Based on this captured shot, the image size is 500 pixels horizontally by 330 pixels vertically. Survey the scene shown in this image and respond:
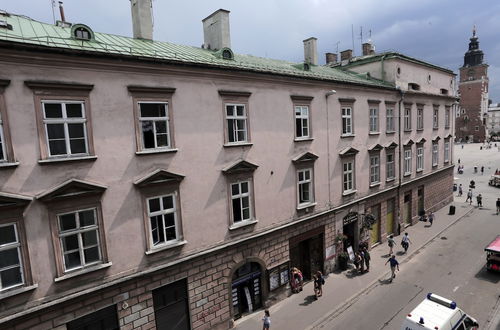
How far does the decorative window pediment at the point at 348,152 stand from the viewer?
60.4 feet

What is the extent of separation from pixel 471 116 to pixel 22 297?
12070 centimetres

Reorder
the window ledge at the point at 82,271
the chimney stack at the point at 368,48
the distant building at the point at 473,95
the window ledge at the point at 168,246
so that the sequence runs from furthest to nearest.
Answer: the distant building at the point at 473,95 < the chimney stack at the point at 368,48 < the window ledge at the point at 168,246 < the window ledge at the point at 82,271

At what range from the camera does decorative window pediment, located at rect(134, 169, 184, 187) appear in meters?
10.5

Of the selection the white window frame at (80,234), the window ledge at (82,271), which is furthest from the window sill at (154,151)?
the window ledge at (82,271)

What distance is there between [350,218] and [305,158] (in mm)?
6460

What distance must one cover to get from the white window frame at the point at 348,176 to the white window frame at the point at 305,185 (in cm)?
321

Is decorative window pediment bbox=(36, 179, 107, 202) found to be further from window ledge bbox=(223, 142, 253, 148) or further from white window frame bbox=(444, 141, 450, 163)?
white window frame bbox=(444, 141, 450, 163)

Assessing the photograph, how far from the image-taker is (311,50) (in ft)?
74.1

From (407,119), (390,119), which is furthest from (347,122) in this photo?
(407,119)

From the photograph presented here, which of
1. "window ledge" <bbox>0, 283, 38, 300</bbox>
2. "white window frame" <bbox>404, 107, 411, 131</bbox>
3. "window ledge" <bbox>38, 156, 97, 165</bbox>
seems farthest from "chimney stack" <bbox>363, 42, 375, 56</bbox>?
"window ledge" <bbox>0, 283, 38, 300</bbox>

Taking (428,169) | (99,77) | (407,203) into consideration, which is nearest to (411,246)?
(407,203)

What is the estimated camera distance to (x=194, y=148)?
39.0ft

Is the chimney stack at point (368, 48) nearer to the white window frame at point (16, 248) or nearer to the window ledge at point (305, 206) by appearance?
the window ledge at point (305, 206)

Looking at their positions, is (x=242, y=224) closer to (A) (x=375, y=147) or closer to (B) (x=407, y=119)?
(A) (x=375, y=147)
